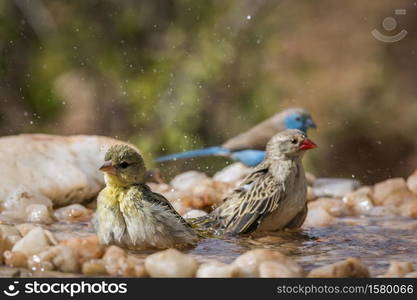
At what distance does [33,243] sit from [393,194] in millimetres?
2852

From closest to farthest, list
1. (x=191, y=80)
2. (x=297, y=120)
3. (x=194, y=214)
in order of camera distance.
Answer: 1. (x=194, y=214)
2. (x=297, y=120)
3. (x=191, y=80)

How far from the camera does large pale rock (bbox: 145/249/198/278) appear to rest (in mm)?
3461

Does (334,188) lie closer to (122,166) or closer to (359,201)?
(359,201)

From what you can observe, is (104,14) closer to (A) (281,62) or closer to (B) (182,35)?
(B) (182,35)

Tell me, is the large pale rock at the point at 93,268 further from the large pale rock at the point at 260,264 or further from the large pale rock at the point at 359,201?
the large pale rock at the point at 359,201

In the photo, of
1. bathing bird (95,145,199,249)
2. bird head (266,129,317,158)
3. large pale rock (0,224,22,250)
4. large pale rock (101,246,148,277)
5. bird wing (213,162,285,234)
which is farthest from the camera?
bird head (266,129,317,158)

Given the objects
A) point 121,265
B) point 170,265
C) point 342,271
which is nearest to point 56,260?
point 121,265

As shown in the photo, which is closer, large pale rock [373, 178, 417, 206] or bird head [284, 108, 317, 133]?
large pale rock [373, 178, 417, 206]

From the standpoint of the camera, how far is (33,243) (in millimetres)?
3812

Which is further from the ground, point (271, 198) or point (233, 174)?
point (233, 174)

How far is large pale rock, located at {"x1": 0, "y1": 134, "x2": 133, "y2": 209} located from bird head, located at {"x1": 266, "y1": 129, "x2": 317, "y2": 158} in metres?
1.36

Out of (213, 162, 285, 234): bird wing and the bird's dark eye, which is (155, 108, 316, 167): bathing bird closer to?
(213, 162, 285, 234): bird wing

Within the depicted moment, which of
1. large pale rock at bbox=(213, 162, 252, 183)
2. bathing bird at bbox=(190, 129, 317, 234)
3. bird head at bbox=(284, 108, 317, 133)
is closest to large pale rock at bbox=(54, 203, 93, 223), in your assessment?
bathing bird at bbox=(190, 129, 317, 234)

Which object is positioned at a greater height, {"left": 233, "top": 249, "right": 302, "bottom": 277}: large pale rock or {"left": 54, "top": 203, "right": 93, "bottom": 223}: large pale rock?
{"left": 54, "top": 203, "right": 93, "bottom": 223}: large pale rock
